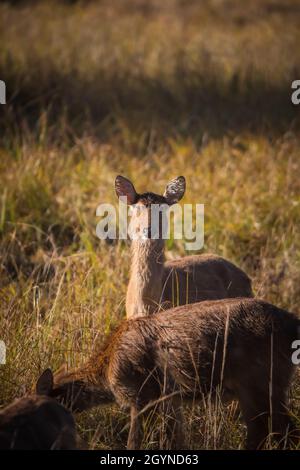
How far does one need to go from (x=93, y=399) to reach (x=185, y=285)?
173 cm

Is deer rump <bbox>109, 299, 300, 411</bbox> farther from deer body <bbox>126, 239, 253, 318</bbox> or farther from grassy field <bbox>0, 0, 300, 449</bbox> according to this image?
deer body <bbox>126, 239, 253, 318</bbox>

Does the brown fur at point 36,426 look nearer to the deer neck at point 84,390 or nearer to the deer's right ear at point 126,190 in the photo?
the deer neck at point 84,390

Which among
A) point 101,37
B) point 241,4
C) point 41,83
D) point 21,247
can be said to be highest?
point 241,4

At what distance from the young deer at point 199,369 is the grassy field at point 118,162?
217mm

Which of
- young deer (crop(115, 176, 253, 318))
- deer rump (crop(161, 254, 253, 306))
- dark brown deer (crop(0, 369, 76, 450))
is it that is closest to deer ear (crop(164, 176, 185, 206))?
young deer (crop(115, 176, 253, 318))

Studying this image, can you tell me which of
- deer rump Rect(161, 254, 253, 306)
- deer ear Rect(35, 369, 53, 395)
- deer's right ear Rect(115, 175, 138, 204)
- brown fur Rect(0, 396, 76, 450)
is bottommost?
brown fur Rect(0, 396, 76, 450)

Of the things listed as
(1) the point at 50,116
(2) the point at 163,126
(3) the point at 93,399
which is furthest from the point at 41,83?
(3) the point at 93,399

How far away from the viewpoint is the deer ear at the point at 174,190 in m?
5.24

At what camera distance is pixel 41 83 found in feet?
32.9

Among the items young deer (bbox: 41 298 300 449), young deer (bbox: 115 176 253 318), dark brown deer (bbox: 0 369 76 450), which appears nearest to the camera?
dark brown deer (bbox: 0 369 76 450)

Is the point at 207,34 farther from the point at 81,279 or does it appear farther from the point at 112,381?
the point at 112,381

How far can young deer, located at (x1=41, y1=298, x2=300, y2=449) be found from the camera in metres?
3.79

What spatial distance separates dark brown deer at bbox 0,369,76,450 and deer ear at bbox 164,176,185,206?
2.05 m

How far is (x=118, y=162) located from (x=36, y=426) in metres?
5.14
